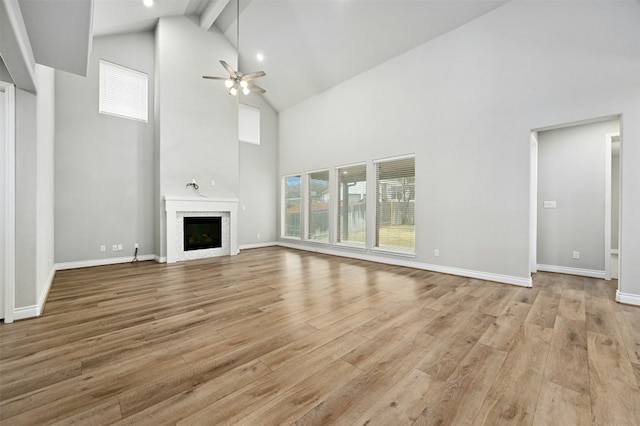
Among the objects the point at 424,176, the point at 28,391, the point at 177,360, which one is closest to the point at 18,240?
the point at 28,391

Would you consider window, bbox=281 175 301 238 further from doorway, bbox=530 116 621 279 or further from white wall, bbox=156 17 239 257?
doorway, bbox=530 116 621 279

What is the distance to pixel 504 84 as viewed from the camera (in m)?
3.96

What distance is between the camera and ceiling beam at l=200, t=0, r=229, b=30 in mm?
5227

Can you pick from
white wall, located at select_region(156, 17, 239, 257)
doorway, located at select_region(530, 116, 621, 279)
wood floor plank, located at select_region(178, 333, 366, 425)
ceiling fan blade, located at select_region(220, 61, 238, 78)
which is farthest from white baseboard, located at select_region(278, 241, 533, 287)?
ceiling fan blade, located at select_region(220, 61, 238, 78)

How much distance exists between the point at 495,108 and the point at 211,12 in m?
5.95

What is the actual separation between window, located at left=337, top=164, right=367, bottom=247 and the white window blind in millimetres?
2905

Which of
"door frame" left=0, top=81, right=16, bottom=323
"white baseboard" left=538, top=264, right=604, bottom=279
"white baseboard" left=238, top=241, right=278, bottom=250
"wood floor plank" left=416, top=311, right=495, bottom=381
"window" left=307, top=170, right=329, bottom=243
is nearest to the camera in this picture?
"wood floor plank" left=416, top=311, right=495, bottom=381

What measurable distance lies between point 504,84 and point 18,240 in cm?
644

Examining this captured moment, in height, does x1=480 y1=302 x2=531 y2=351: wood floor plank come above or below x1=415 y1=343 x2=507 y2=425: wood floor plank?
below

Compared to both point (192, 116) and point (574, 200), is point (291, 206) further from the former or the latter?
point (574, 200)

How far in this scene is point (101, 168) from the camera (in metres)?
5.10

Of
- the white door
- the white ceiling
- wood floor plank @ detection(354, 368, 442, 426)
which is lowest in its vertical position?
wood floor plank @ detection(354, 368, 442, 426)

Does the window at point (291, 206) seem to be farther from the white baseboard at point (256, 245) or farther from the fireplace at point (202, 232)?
the fireplace at point (202, 232)

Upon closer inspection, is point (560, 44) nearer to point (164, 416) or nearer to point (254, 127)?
point (164, 416)
